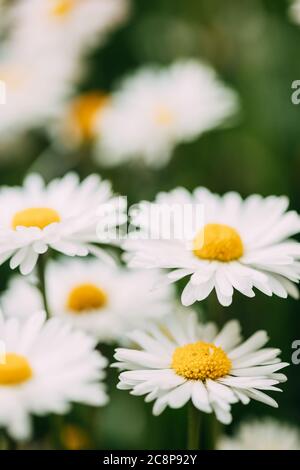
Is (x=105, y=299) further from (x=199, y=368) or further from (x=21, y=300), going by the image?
(x=199, y=368)

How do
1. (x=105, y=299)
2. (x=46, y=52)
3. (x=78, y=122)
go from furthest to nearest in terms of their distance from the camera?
(x=46, y=52), (x=78, y=122), (x=105, y=299)

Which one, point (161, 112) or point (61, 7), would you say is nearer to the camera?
point (161, 112)

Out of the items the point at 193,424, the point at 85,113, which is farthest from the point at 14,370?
the point at 85,113

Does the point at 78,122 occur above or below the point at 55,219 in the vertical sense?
above

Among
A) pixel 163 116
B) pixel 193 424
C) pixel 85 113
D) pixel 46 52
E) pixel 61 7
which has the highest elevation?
pixel 61 7

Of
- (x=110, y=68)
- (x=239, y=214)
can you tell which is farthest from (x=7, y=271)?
(x=110, y=68)

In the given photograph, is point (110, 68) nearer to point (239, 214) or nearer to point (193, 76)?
point (193, 76)

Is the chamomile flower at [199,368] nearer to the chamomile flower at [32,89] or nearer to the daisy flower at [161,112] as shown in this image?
the daisy flower at [161,112]

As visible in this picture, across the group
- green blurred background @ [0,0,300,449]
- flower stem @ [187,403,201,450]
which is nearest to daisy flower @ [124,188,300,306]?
flower stem @ [187,403,201,450]
